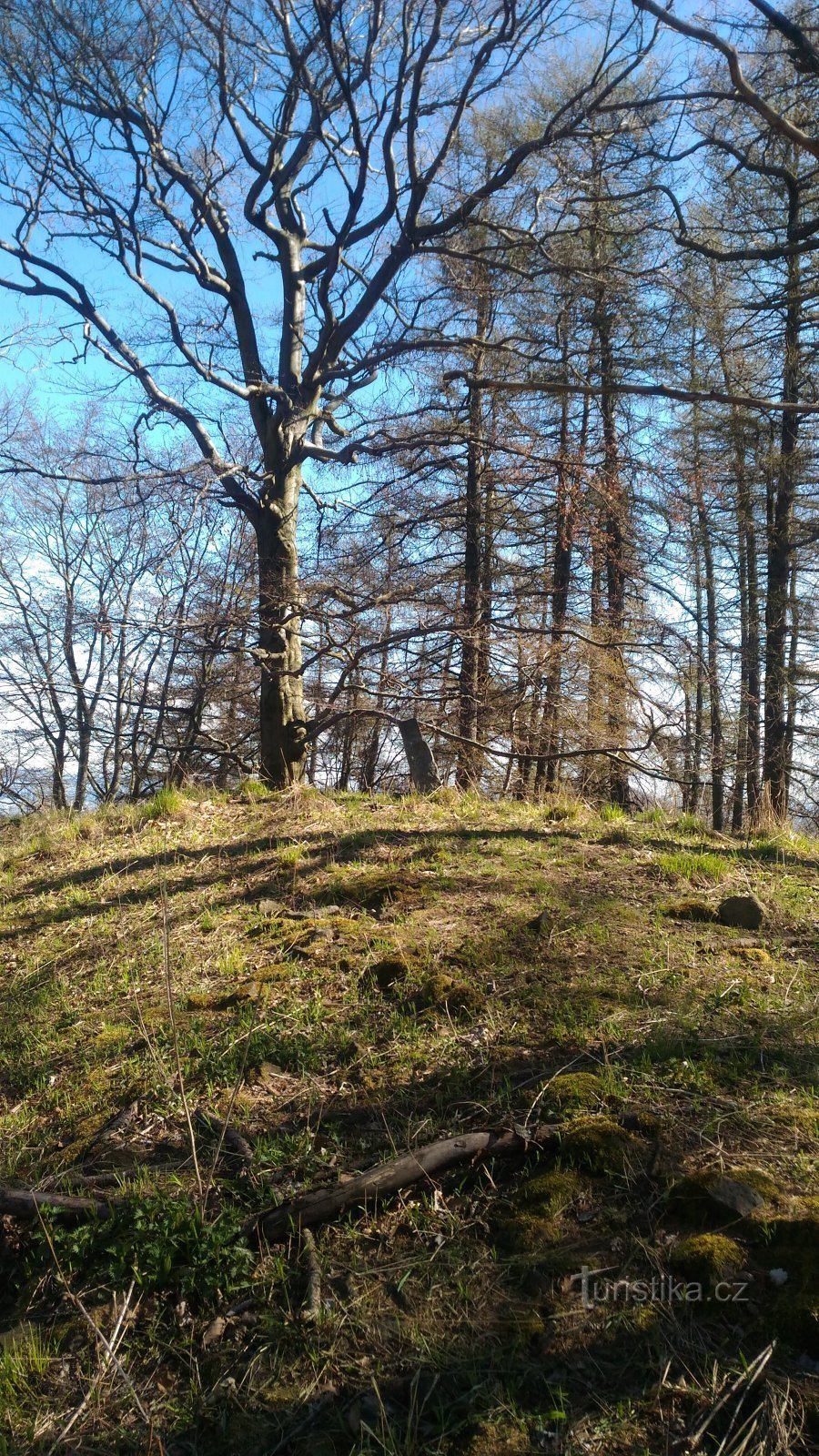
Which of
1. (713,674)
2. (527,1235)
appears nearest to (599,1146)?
(527,1235)

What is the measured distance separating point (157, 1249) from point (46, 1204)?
0.49 m

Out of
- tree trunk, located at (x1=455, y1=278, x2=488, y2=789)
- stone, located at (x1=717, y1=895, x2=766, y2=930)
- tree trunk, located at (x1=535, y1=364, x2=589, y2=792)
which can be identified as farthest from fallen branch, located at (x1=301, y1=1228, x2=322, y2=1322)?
tree trunk, located at (x1=535, y1=364, x2=589, y2=792)

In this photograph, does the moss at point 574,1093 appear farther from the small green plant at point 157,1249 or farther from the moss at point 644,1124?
the small green plant at point 157,1249

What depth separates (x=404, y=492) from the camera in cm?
1249

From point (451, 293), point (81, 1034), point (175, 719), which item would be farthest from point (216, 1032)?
point (175, 719)

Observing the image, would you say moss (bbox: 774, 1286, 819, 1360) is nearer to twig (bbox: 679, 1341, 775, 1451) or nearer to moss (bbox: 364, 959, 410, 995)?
twig (bbox: 679, 1341, 775, 1451)

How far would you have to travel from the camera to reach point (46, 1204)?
108 inches

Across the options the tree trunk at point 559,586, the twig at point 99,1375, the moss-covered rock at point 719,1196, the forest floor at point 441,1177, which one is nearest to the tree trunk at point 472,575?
the tree trunk at point 559,586

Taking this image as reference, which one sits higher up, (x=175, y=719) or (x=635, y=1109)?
(x=175, y=719)

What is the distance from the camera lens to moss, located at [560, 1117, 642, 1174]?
2.55 meters

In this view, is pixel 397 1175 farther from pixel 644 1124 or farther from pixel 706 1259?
pixel 706 1259

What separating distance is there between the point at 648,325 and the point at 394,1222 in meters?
10.9

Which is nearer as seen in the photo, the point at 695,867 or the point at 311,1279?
the point at 311,1279

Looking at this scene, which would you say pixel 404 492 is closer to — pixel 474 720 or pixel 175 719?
pixel 474 720
